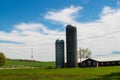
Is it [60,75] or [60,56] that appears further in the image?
[60,56]

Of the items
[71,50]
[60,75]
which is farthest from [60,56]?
[60,75]

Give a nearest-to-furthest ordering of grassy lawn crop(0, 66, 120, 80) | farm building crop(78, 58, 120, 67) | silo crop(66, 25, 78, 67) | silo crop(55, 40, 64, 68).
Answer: grassy lawn crop(0, 66, 120, 80)
silo crop(66, 25, 78, 67)
silo crop(55, 40, 64, 68)
farm building crop(78, 58, 120, 67)

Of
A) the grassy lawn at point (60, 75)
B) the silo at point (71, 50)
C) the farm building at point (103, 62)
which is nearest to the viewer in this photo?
the grassy lawn at point (60, 75)

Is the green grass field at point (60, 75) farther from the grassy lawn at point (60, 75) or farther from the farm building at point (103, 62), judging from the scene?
the farm building at point (103, 62)

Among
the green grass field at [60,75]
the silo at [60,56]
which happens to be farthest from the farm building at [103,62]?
the green grass field at [60,75]

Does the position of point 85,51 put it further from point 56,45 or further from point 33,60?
A: point 56,45

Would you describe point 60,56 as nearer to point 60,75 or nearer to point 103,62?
point 103,62

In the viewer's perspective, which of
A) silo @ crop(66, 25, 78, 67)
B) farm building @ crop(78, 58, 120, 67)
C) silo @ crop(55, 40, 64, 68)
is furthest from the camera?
farm building @ crop(78, 58, 120, 67)

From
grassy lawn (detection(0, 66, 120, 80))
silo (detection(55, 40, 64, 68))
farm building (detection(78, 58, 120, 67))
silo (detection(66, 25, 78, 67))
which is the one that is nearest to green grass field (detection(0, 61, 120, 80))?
grassy lawn (detection(0, 66, 120, 80))

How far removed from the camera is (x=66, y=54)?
81812mm

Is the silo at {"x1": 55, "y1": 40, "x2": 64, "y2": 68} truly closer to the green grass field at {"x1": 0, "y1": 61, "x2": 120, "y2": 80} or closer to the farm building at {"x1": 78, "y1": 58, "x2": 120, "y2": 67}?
the farm building at {"x1": 78, "y1": 58, "x2": 120, "y2": 67}

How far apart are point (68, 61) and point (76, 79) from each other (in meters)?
43.6

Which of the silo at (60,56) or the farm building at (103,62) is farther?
the farm building at (103,62)

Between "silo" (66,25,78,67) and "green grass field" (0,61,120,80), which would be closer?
"green grass field" (0,61,120,80)
